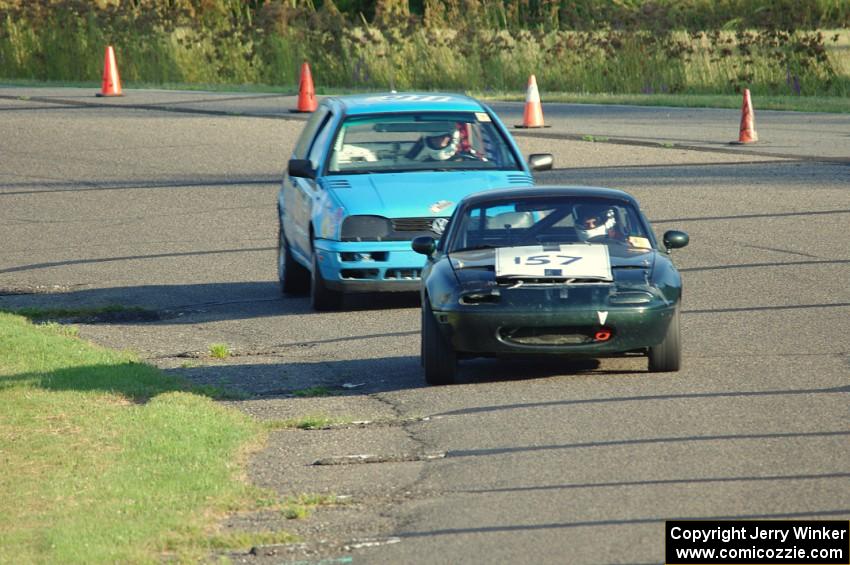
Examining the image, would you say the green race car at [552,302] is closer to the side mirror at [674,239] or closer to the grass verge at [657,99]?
the side mirror at [674,239]

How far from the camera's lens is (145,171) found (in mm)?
24016

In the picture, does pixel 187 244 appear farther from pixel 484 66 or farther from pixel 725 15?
pixel 725 15

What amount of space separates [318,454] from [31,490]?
4.97ft

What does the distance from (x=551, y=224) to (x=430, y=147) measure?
3.35 m

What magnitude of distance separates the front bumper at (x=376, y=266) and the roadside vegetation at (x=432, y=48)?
19.9m

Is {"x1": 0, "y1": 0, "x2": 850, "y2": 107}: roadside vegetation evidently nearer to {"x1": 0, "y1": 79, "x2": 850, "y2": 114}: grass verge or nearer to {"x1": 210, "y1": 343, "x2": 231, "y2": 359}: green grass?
{"x1": 0, "y1": 79, "x2": 850, "y2": 114}: grass verge

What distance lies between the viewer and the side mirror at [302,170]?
14109 mm

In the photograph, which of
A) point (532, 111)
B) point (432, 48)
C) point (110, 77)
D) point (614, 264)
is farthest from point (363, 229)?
point (432, 48)

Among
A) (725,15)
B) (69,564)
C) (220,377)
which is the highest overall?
Answer: (69,564)

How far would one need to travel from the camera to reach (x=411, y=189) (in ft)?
44.4

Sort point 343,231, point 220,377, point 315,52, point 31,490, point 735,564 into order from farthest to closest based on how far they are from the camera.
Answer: point 315,52
point 343,231
point 220,377
point 31,490
point 735,564

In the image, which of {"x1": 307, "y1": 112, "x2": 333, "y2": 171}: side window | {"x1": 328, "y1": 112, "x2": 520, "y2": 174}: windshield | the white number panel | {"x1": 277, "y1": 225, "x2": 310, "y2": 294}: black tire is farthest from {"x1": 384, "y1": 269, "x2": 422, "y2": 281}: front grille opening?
the white number panel

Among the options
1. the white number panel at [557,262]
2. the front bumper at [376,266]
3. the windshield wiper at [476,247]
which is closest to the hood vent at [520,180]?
the front bumper at [376,266]

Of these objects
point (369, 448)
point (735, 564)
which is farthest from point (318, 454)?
point (735, 564)
